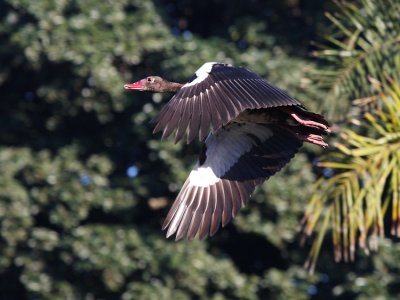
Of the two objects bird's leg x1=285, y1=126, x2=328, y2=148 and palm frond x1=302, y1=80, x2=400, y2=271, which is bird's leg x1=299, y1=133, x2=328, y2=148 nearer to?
bird's leg x1=285, y1=126, x2=328, y2=148

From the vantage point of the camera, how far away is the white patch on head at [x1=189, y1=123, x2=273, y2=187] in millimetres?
7328

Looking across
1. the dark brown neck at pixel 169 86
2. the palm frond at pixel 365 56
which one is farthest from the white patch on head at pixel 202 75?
the palm frond at pixel 365 56

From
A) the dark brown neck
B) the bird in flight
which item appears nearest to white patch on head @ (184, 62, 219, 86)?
the bird in flight

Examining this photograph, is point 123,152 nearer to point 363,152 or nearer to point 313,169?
point 313,169

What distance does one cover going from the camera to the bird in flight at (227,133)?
6070mm

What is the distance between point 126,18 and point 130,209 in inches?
88.4

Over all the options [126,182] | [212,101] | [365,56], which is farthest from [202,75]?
[126,182]

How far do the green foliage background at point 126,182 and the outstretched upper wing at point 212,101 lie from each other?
15.7 feet

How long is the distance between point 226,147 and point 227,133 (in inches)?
4.0

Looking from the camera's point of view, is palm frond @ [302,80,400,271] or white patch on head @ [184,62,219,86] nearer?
white patch on head @ [184,62,219,86]

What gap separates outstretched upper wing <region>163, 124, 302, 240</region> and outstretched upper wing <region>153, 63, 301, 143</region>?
807mm

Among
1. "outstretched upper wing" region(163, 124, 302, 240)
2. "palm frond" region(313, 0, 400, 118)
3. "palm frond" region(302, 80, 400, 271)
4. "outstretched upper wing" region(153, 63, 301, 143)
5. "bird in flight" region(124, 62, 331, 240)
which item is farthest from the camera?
"palm frond" region(313, 0, 400, 118)

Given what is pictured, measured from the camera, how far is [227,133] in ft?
24.3

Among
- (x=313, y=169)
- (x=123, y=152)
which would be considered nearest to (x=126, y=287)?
(x=123, y=152)
